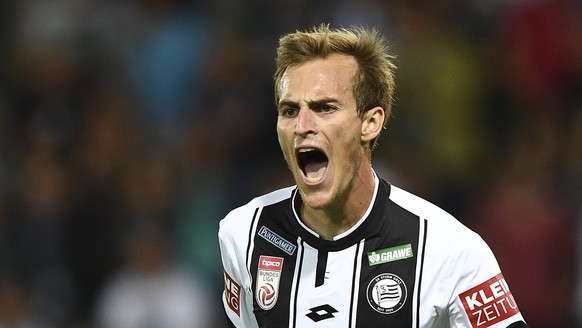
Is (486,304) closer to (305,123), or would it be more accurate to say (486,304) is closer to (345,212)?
(345,212)

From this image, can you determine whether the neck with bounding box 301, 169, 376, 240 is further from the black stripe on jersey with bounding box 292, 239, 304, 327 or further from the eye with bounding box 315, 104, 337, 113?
the eye with bounding box 315, 104, 337, 113

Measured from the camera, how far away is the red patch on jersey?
4355mm

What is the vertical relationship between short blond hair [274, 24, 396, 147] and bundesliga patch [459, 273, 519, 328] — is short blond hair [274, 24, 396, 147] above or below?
above

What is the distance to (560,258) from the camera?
7145mm

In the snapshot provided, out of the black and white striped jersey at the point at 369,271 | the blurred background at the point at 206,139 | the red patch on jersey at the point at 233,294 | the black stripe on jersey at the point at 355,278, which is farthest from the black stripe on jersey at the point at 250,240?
the blurred background at the point at 206,139

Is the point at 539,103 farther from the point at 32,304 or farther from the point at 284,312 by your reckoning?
the point at 284,312

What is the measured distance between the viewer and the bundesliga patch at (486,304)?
3.90 m

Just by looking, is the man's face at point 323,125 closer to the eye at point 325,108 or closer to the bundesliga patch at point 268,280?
the eye at point 325,108

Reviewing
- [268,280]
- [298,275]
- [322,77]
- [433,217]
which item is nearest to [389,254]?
[433,217]

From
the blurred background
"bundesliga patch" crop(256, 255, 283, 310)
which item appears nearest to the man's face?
"bundesliga patch" crop(256, 255, 283, 310)

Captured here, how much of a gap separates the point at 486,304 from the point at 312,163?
2.80 ft

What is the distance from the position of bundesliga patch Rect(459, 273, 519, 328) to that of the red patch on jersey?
3.08 ft

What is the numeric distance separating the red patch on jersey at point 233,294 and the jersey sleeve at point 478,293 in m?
0.89

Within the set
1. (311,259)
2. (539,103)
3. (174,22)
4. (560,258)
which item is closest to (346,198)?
(311,259)
